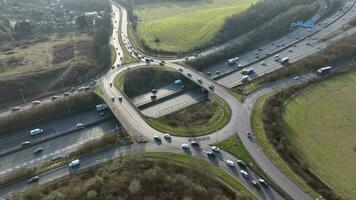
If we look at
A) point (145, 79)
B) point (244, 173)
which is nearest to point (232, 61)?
point (145, 79)

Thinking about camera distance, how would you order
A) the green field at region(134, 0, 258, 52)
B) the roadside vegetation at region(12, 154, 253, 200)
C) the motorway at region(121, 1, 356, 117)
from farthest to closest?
the green field at region(134, 0, 258, 52) < the motorway at region(121, 1, 356, 117) < the roadside vegetation at region(12, 154, 253, 200)

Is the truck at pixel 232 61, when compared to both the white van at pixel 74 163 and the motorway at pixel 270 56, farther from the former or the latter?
the white van at pixel 74 163

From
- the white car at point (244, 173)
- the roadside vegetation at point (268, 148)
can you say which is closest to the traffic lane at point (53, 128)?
the roadside vegetation at point (268, 148)

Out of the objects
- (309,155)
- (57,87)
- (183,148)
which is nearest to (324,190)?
(309,155)

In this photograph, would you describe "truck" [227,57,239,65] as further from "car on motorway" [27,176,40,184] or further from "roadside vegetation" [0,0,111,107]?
"car on motorway" [27,176,40,184]

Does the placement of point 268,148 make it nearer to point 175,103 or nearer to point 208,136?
point 208,136

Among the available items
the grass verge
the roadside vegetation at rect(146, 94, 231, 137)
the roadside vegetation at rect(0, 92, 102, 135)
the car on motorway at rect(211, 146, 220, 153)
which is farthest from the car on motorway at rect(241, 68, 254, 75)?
the roadside vegetation at rect(0, 92, 102, 135)

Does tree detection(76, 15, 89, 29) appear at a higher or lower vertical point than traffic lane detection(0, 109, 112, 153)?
higher
